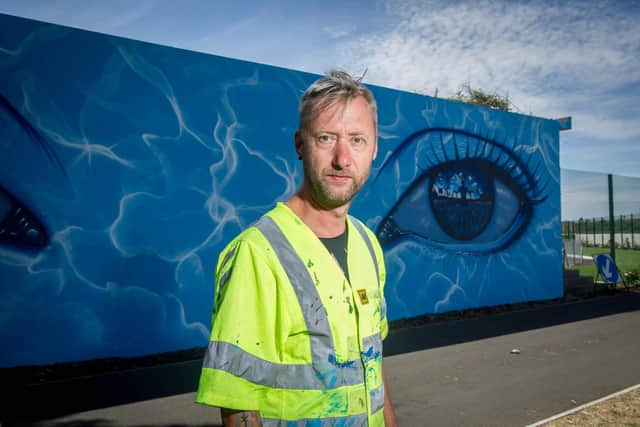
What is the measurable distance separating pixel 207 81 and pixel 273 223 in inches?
224

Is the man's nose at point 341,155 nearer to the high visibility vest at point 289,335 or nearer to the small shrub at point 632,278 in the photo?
the high visibility vest at point 289,335

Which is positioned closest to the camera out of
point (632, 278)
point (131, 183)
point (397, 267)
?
point (131, 183)

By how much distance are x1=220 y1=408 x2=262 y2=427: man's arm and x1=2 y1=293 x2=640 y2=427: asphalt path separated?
3104 mm

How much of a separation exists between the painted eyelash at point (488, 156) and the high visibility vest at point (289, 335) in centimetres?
762

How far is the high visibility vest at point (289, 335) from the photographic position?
1263 millimetres

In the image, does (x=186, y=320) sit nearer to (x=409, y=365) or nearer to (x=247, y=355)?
(x=409, y=365)

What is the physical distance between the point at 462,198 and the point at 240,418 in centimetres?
875

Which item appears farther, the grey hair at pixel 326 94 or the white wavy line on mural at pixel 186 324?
the white wavy line on mural at pixel 186 324

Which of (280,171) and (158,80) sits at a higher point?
(158,80)

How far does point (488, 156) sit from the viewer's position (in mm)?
9906

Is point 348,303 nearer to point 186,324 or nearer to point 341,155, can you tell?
point 341,155

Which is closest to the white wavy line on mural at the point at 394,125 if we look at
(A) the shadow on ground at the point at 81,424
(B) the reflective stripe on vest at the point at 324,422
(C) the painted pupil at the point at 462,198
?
(C) the painted pupil at the point at 462,198

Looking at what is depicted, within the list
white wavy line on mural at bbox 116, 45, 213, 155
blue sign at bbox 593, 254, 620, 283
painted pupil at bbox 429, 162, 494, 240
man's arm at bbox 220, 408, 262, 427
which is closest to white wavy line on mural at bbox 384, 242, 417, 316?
painted pupil at bbox 429, 162, 494, 240

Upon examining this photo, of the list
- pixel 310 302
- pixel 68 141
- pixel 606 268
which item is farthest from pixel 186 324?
pixel 606 268
